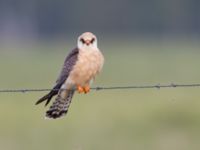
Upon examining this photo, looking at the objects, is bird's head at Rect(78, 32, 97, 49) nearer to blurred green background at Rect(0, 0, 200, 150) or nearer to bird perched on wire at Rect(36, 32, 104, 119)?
bird perched on wire at Rect(36, 32, 104, 119)

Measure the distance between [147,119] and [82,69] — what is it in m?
5.55

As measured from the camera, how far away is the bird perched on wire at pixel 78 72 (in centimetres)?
1000

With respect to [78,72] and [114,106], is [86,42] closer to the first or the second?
[78,72]

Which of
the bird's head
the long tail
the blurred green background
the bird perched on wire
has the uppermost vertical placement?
the bird's head

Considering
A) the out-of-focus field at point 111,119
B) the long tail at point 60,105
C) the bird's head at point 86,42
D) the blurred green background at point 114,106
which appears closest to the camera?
the long tail at point 60,105

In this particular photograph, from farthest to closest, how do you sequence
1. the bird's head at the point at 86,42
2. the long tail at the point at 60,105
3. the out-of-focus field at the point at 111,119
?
the out-of-focus field at the point at 111,119 < the bird's head at the point at 86,42 < the long tail at the point at 60,105

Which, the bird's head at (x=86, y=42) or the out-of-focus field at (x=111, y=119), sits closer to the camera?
the bird's head at (x=86, y=42)

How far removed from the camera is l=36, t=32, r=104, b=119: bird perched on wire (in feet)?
32.8

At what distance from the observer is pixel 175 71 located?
26203mm

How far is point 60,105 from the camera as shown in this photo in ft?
33.0

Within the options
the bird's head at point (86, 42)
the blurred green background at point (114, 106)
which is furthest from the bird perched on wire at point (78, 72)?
the blurred green background at point (114, 106)

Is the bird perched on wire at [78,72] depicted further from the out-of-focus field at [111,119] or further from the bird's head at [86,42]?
the out-of-focus field at [111,119]

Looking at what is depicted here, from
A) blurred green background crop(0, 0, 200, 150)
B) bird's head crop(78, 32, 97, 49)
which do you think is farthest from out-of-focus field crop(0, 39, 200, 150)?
bird's head crop(78, 32, 97, 49)

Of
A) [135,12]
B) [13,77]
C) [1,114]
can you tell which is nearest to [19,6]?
[135,12]
